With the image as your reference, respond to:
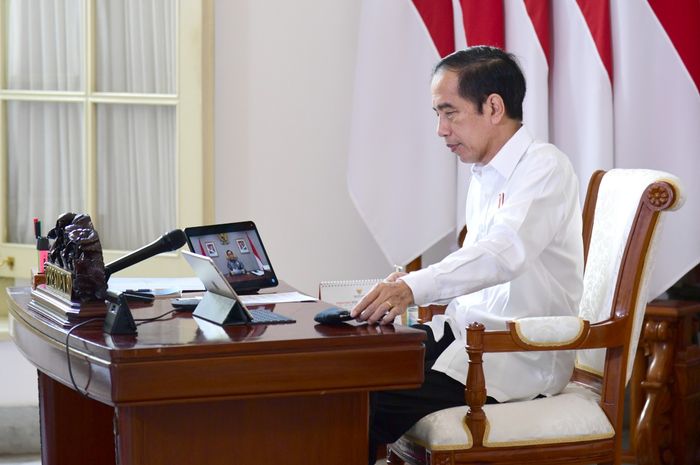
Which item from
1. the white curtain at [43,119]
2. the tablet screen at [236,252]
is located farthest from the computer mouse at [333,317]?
the white curtain at [43,119]

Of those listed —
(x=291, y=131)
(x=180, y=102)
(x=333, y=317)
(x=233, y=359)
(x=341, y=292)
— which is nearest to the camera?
(x=233, y=359)

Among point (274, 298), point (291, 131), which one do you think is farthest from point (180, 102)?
point (274, 298)

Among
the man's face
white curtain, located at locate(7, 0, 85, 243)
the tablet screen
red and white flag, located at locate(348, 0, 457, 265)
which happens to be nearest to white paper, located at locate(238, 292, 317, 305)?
the tablet screen

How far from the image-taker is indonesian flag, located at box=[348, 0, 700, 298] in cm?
329

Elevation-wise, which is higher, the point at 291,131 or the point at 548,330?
the point at 291,131

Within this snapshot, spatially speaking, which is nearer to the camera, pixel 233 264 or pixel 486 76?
pixel 486 76

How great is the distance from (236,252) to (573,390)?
2.90 feet

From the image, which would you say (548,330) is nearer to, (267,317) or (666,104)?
(267,317)

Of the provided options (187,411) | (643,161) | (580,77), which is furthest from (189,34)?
(187,411)

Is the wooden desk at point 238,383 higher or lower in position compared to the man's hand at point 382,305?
lower

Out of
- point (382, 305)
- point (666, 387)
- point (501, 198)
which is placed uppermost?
point (501, 198)

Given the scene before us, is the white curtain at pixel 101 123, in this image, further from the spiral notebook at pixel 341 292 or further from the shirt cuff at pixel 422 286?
the shirt cuff at pixel 422 286

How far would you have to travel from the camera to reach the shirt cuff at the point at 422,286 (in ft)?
7.09

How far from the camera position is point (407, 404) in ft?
7.37
